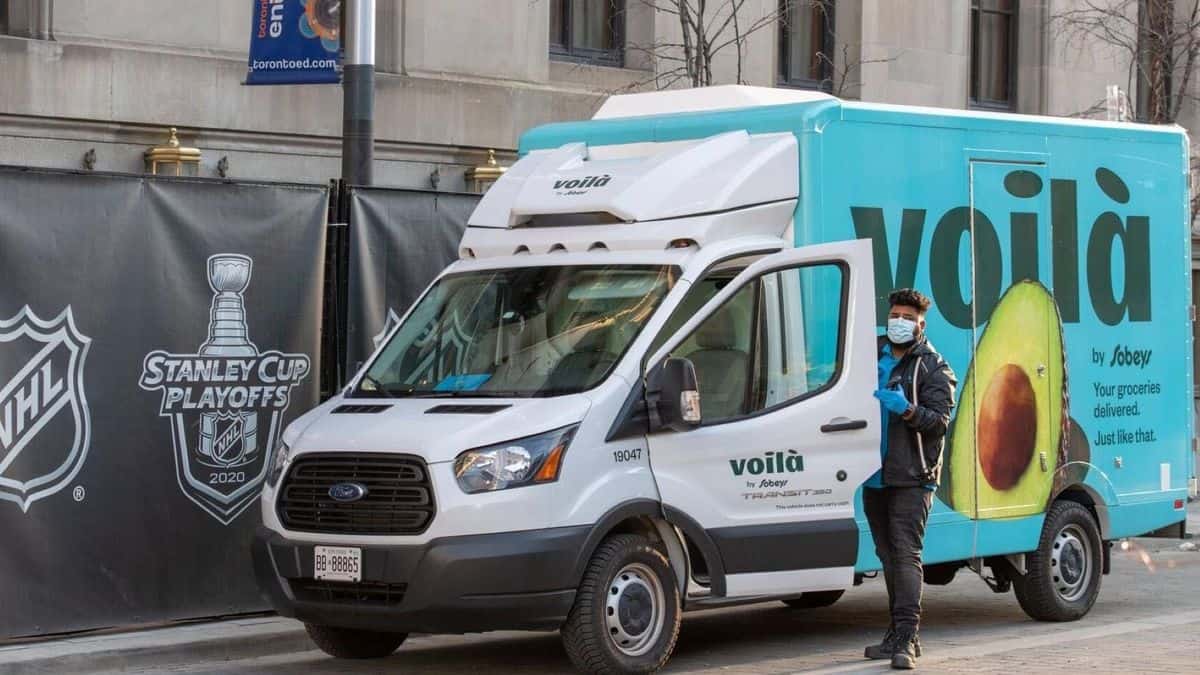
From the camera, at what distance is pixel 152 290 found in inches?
453

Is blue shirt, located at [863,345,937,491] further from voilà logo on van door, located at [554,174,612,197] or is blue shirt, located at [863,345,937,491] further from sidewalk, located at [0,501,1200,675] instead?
voilà logo on van door, located at [554,174,612,197]

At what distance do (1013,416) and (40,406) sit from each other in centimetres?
561

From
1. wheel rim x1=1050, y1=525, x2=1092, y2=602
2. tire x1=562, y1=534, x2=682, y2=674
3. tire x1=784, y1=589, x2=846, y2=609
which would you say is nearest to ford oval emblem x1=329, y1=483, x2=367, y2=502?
tire x1=562, y1=534, x2=682, y2=674

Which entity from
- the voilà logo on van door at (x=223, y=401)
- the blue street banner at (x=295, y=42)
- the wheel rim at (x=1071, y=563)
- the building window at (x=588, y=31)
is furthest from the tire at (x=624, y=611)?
the building window at (x=588, y=31)

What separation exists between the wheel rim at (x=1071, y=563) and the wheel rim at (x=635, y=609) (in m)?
3.29

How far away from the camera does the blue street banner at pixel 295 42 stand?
1390cm

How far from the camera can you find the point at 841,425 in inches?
427

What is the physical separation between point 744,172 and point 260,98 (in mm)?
8602

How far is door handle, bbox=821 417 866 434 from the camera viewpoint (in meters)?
10.8

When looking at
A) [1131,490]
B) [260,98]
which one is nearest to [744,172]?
[1131,490]

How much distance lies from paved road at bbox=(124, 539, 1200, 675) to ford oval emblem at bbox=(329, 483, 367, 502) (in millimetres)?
1304

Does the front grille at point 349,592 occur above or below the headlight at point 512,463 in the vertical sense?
below

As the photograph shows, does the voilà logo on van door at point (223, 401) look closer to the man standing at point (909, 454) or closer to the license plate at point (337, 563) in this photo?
the license plate at point (337, 563)

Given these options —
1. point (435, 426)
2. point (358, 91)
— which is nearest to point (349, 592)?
point (435, 426)
